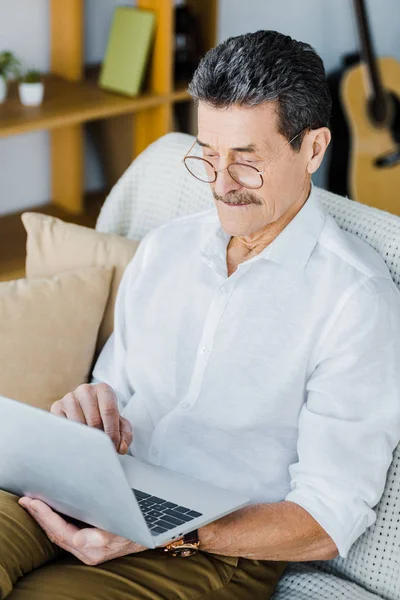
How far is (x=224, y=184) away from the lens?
149 cm

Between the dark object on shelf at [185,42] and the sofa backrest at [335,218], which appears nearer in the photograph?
the sofa backrest at [335,218]

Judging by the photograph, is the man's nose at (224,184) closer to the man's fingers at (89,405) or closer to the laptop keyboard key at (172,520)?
the man's fingers at (89,405)

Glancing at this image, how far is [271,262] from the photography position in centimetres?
155

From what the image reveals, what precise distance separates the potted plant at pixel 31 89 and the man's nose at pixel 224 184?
1.43m

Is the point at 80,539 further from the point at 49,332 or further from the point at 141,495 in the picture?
the point at 49,332

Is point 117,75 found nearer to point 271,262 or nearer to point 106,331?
point 106,331

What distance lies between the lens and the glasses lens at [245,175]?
1485 millimetres

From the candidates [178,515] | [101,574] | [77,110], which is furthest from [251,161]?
[77,110]

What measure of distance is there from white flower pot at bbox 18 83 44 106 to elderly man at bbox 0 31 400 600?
50.7 inches

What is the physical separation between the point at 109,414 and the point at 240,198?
38cm

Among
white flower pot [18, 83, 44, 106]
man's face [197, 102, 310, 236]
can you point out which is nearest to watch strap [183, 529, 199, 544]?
man's face [197, 102, 310, 236]

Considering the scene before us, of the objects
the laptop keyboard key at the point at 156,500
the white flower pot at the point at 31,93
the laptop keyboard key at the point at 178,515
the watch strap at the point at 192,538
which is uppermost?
the white flower pot at the point at 31,93

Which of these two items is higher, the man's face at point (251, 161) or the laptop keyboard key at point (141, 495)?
the man's face at point (251, 161)

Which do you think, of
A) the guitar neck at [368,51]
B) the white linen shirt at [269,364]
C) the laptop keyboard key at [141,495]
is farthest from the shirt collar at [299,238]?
the guitar neck at [368,51]
